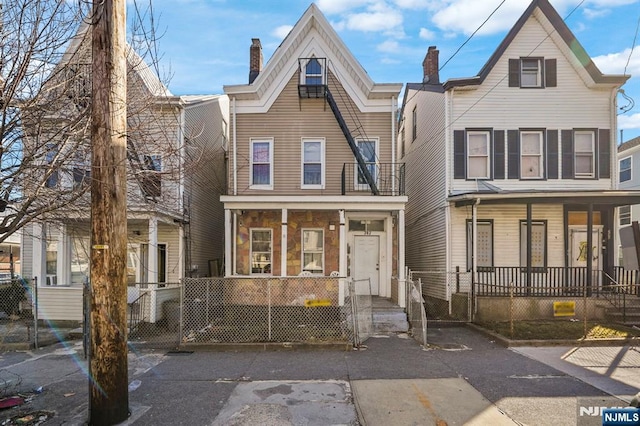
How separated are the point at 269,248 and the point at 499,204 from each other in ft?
25.0

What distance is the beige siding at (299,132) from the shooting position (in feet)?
42.5

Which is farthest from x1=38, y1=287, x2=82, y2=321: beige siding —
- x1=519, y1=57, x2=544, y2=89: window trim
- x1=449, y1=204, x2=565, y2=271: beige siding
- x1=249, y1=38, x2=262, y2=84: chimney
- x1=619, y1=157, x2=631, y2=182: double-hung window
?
x1=619, y1=157, x2=631, y2=182: double-hung window

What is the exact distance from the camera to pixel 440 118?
13.7 metres

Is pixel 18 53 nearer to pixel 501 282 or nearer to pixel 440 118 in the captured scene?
pixel 440 118

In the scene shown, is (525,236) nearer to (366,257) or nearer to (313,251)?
(366,257)

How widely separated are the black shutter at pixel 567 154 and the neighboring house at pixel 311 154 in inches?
224

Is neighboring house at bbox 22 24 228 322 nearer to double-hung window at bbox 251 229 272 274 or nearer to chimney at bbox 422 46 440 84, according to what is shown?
double-hung window at bbox 251 229 272 274

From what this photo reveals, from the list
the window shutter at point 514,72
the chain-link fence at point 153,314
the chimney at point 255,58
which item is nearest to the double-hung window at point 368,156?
Result: the window shutter at point 514,72

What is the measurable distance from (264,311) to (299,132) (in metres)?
5.94

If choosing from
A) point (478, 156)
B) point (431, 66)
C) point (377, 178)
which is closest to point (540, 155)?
point (478, 156)

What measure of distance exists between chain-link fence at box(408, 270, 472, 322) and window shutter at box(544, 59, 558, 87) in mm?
7032

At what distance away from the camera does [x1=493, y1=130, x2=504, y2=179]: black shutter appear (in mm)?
13084

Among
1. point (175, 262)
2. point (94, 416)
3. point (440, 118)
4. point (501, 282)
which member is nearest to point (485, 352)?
point (501, 282)

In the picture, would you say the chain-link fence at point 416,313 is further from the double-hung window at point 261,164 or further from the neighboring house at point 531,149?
the double-hung window at point 261,164
